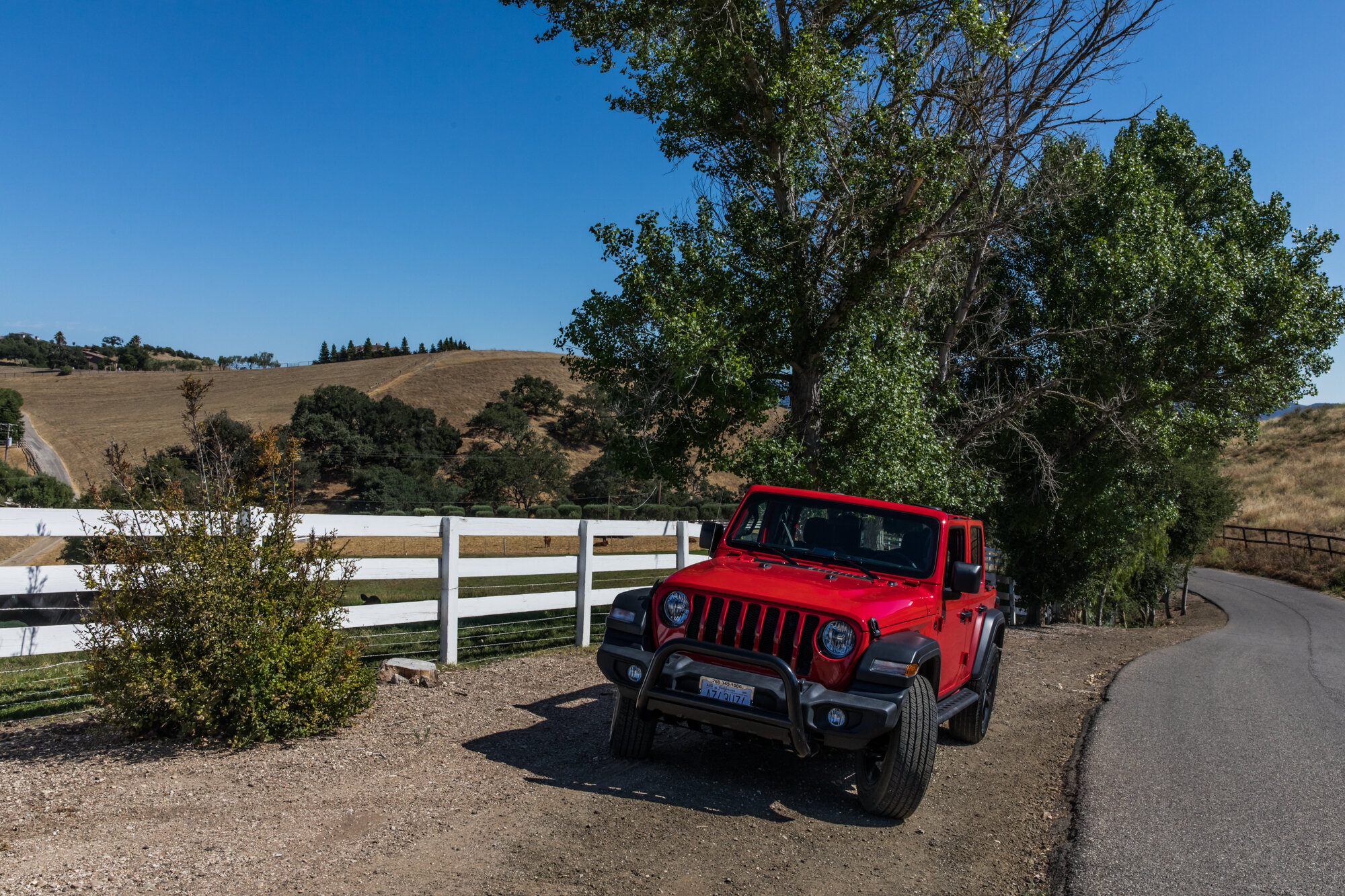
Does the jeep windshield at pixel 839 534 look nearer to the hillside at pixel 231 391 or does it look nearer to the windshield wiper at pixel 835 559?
the windshield wiper at pixel 835 559

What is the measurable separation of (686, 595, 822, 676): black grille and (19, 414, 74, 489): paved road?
5494 centimetres

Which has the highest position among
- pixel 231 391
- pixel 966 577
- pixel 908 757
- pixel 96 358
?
pixel 96 358

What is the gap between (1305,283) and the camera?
20.1 metres

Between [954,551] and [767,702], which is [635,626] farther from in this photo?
[954,551]

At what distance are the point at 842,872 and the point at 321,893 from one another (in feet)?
7.88

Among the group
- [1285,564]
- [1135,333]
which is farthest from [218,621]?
[1285,564]

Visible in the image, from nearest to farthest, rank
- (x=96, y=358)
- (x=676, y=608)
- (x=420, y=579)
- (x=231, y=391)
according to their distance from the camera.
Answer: (x=676, y=608), (x=420, y=579), (x=231, y=391), (x=96, y=358)

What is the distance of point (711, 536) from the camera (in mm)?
6355

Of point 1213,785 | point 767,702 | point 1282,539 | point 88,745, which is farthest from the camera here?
point 1282,539

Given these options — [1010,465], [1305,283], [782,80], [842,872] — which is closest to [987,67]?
[782,80]

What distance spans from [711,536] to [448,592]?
3.19 metres

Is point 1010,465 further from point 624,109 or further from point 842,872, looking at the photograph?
point 842,872

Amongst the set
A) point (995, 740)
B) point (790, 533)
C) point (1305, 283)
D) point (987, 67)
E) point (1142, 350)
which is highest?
point (987, 67)

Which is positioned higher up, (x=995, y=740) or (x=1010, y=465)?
(x=1010, y=465)
